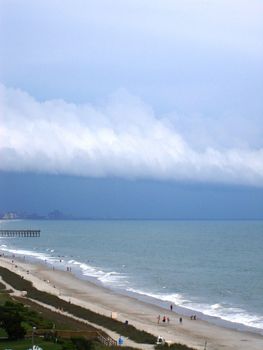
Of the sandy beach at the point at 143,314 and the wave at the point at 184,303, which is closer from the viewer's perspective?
the sandy beach at the point at 143,314

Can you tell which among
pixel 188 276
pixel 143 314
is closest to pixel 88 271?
pixel 188 276

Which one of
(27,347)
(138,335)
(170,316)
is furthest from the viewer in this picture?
(170,316)

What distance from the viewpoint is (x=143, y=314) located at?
187ft

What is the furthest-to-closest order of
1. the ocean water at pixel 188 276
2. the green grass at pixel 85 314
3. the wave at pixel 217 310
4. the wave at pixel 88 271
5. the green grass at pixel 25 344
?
1. the wave at pixel 88 271
2. the ocean water at pixel 188 276
3. the wave at pixel 217 310
4. the green grass at pixel 85 314
5. the green grass at pixel 25 344

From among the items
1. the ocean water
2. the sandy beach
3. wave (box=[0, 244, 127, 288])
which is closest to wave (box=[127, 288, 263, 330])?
the ocean water

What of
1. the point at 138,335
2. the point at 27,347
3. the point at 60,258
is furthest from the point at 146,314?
the point at 60,258

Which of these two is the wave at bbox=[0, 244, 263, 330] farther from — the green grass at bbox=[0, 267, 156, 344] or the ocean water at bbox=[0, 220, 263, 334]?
the green grass at bbox=[0, 267, 156, 344]

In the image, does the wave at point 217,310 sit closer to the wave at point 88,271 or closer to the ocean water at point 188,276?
the ocean water at point 188,276

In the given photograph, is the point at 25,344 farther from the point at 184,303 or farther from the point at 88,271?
the point at 88,271

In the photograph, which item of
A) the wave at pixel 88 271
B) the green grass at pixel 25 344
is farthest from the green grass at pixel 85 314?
the wave at pixel 88 271

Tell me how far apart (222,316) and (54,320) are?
17405 mm

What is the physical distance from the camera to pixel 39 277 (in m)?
85.4

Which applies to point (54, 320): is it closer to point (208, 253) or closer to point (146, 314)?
point (146, 314)

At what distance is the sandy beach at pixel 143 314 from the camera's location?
4538 centimetres
